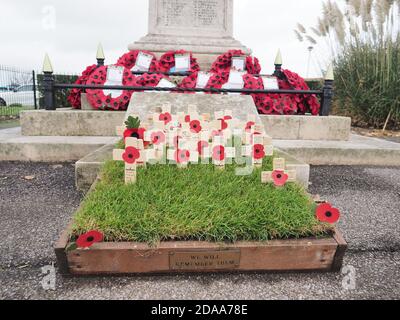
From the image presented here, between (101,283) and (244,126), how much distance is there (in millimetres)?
1915

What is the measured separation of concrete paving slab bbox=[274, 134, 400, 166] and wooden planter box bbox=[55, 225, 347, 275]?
2162 mm

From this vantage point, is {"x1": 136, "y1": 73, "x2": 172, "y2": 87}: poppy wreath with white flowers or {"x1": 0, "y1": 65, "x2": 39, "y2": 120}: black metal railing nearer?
{"x1": 136, "y1": 73, "x2": 172, "y2": 87}: poppy wreath with white flowers

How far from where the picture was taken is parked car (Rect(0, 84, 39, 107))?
14.4 metres

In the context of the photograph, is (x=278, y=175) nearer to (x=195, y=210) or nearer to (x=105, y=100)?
(x=195, y=210)

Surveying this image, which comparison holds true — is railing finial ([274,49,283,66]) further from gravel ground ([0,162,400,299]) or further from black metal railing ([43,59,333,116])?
gravel ground ([0,162,400,299])

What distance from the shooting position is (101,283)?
1.55 metres

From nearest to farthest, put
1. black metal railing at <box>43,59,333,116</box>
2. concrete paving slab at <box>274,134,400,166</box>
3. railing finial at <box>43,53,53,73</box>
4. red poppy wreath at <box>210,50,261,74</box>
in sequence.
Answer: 1. concrete paving slab at <box>274,134,400,166</box>
2. black metal railing at <box>43,59,333,116</box>
3. railing finial at <box>43,53,53,73</box>
4. red poppy wreath at <box>210,50,261,74</box>

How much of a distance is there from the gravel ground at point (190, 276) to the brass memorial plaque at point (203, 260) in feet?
0.19

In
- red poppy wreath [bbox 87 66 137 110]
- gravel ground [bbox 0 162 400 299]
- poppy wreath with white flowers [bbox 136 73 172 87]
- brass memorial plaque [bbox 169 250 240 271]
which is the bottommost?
gravel ground [bbox 0 162 400 299]

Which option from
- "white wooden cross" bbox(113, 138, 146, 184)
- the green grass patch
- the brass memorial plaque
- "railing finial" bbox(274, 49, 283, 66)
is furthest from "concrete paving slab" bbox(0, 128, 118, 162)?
"railing finial" bbox(274, 49, 283, 66)

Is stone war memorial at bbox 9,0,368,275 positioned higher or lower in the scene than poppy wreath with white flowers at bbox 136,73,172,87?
lower

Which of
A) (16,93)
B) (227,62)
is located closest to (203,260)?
(227,62)
